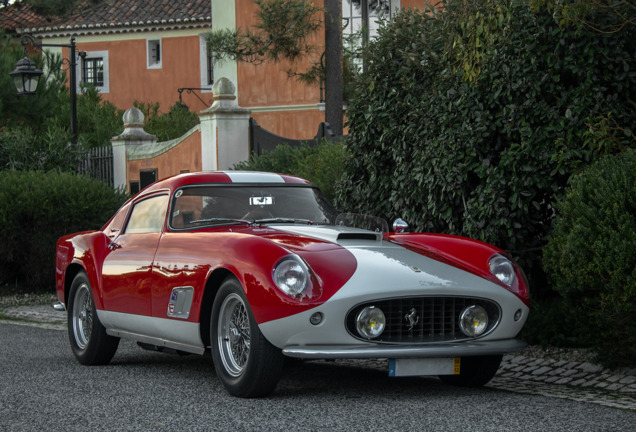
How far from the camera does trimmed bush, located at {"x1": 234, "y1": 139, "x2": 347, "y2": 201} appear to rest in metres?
14.6

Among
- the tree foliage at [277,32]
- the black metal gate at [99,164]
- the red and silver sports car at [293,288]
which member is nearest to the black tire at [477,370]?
the red and silver sports car at [293,288]

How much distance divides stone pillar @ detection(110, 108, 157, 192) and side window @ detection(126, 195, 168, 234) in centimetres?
1410

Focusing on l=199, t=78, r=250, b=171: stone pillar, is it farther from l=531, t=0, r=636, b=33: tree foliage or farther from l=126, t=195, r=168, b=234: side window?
l=531, t=0, r=636, b=33: tree foliage

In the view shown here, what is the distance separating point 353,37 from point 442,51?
16.1 metres

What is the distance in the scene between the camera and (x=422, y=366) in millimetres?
6613

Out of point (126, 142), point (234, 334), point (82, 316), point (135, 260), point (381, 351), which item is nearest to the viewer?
point (381, 351)

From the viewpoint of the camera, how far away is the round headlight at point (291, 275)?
6480mm

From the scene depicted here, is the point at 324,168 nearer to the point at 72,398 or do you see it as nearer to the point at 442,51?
the point at 442,51

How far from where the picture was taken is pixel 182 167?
68.3 ft

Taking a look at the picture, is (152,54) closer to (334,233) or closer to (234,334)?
(334,233)

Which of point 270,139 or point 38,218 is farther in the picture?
point 270,139

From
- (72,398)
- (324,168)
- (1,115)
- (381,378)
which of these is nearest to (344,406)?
(381,378)

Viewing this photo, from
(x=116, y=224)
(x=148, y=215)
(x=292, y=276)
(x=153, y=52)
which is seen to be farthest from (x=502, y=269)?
(x=153, y=52)

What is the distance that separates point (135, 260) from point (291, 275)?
6.78 feet
